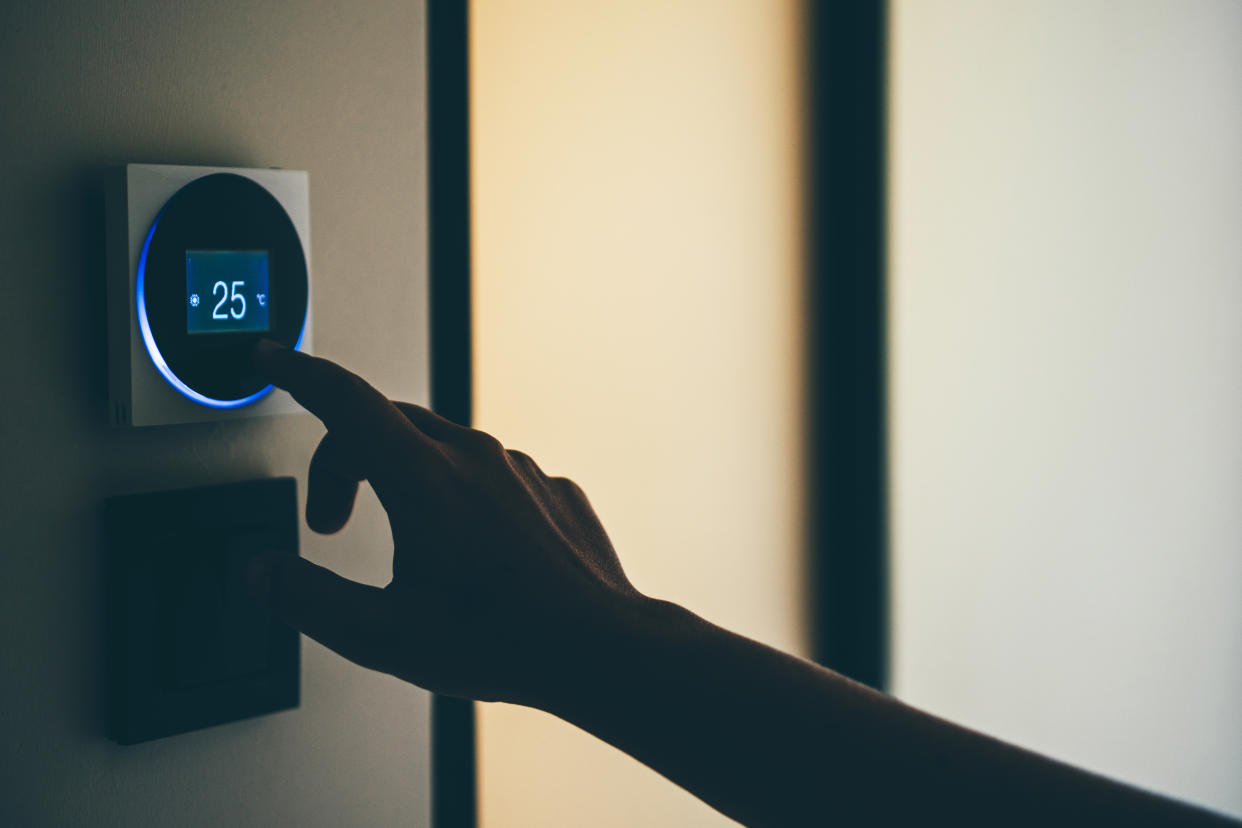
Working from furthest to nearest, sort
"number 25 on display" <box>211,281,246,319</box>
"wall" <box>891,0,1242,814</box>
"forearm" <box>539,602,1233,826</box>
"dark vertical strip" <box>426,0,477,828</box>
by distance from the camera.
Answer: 1. "wall" <box>891,0,1242,814</box>
2. "dark vertical strip" <box>426,0,477,828</box>
3. "number 25 on display" <box>211,281,246,319</box>
4. "forearm" <box>539,602,1233,826</box>

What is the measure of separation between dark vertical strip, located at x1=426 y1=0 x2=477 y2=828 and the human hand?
0.69 feet

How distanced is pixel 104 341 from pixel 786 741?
36 cm

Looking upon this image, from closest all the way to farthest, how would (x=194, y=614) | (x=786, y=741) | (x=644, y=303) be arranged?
(x=786, y=741) → (x=194, y=614) → (x=644, y=303)

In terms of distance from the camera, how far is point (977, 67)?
0.98 m

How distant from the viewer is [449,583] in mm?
413

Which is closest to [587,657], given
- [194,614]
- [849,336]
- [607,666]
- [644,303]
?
[607,666]

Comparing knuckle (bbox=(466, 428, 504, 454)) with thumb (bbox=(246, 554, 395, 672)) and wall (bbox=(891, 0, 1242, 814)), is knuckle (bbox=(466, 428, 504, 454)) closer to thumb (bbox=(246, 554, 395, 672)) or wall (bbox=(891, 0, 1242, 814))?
thumb (bbox=(246, 554, 395, 672))

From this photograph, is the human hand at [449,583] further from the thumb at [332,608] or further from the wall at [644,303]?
the wall at [644,303]

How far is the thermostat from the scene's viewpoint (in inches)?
17.9

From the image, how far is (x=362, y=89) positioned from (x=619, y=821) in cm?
61

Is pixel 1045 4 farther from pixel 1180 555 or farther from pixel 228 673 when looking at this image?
pixel 228 673

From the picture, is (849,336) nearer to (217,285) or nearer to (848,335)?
(848,335)

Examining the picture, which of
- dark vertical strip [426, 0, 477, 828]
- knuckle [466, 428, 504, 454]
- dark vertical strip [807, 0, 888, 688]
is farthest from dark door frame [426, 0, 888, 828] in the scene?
knuckle [466, 428, 504, 454]

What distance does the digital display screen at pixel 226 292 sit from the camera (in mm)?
470
